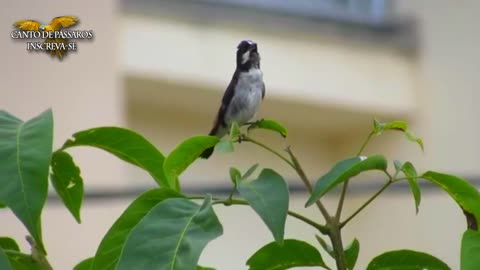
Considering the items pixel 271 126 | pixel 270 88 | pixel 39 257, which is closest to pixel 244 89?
pixel 271 126

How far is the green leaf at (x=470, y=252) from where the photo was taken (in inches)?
22.9

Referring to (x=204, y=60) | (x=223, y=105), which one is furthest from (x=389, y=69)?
(x=223, y=105)

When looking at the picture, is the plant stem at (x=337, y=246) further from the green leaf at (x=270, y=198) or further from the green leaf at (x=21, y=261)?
the green leaf at (x=21, y=261)

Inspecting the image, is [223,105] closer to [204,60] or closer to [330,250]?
[330,250]

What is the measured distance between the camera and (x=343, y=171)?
1.95 feet

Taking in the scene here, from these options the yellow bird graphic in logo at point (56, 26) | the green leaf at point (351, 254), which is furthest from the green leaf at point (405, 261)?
the yellow bird graphic in logo at point (56, 26)

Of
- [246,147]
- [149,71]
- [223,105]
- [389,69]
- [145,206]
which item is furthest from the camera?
[389,69]

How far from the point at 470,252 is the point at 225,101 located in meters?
0.26

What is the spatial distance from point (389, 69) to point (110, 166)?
4.58ft

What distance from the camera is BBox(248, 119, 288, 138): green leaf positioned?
26.0 inches

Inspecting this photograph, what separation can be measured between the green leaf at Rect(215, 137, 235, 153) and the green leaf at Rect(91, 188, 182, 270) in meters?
0.04

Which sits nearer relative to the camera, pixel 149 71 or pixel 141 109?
pixel 149 71

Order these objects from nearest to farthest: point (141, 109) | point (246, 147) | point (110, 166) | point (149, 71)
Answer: point (246, 147) → point (110, 166) → point (149, 71) → point (141, 109)

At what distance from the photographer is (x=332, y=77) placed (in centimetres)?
442
